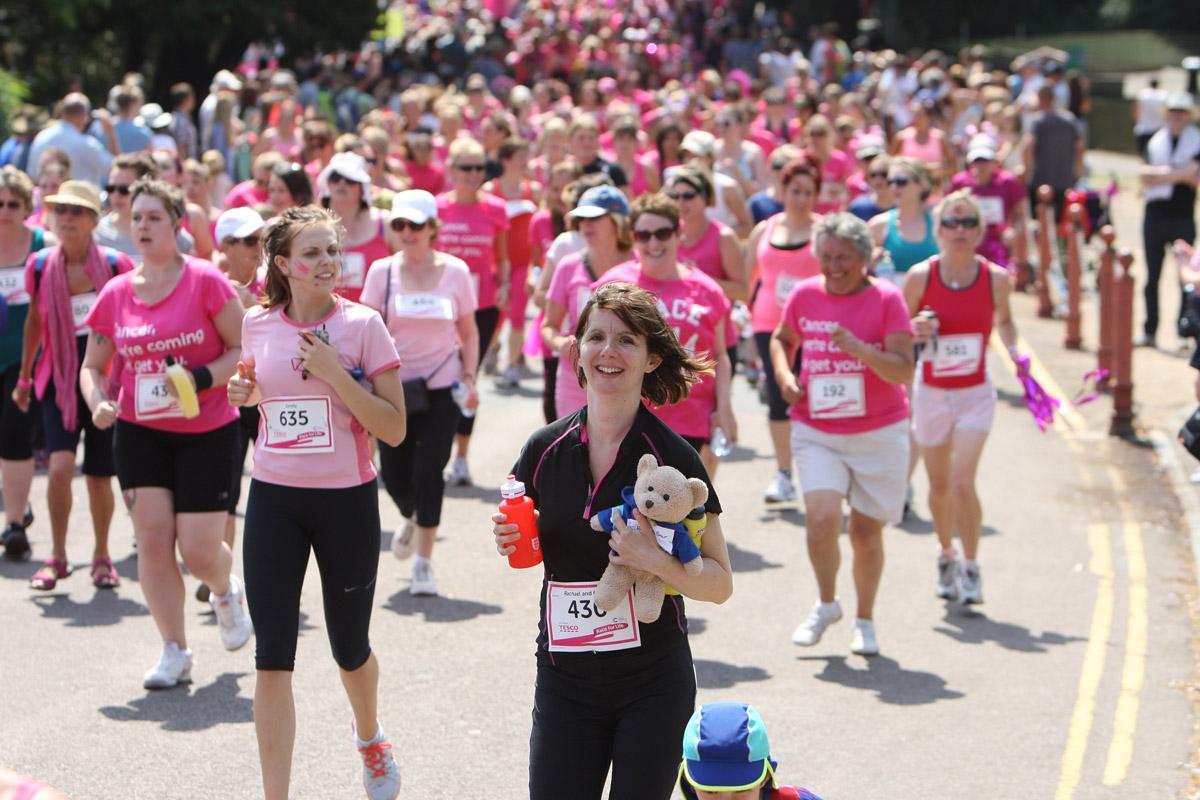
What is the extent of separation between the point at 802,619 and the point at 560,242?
109 inches

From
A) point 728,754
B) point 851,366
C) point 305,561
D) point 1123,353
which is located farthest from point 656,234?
point 1123,353

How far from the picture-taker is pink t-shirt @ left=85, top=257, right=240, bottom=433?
7531 millimetres

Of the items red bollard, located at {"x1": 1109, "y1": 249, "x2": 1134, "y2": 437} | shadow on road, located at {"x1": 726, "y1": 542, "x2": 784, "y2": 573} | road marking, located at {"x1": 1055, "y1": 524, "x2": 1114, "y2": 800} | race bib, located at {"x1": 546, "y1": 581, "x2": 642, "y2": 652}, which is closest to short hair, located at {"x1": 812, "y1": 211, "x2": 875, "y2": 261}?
road marking, located at {"x1": 1055, "y1": 524, "x2": 1114, "y2": 800}

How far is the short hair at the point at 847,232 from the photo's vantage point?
27.1 ft

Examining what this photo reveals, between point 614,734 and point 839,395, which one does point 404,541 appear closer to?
point 839,395

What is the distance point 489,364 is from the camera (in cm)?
1612

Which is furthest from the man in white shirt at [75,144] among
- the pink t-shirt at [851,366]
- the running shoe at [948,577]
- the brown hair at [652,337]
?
the brown hair at [652,337]

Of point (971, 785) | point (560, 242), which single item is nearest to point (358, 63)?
point (560, 242)

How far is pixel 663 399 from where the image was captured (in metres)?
5.07

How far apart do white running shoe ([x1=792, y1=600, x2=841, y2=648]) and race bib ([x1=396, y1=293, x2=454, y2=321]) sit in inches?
93.1

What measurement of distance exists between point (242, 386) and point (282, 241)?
512mm

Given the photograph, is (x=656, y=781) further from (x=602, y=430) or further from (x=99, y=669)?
(x=99, y=669)

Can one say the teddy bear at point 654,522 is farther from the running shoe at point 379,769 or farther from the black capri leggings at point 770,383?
the black capri leggings at point 770,383

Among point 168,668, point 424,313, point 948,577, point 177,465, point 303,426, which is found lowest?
point 948,577
